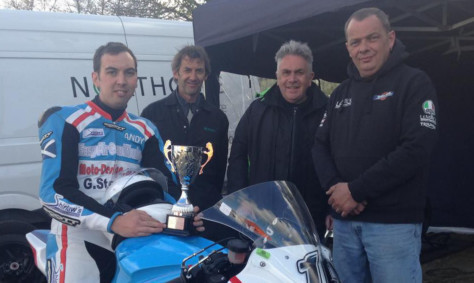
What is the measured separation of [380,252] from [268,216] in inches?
29.0

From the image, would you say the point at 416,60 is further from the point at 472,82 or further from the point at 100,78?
the point at 100,78

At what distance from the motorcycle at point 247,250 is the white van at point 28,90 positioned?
2539 millimetres

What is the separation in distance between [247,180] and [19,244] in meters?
2.36

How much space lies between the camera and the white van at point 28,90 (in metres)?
4.16

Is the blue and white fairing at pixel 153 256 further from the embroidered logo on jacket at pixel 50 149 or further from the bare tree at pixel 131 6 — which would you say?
the bare tree at pixel 131 6

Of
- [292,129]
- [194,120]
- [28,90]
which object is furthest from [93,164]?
[28,90]

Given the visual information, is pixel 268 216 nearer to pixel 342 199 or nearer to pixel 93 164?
pixel 342 199

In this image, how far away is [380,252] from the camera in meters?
2.29

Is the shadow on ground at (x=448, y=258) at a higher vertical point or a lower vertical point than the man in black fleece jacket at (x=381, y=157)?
lower

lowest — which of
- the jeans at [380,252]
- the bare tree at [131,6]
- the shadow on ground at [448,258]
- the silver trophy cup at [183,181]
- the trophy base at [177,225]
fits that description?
the shadow on ground at [448,258]

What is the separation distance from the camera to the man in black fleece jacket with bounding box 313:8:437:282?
86.7 inches

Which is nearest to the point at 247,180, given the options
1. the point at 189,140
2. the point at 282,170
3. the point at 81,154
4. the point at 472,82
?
the point at 282,170

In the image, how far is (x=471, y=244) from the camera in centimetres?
575

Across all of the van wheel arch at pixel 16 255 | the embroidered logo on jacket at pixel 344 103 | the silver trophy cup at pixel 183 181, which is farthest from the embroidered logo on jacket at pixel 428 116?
the van wheel arch at pixel 16 255
